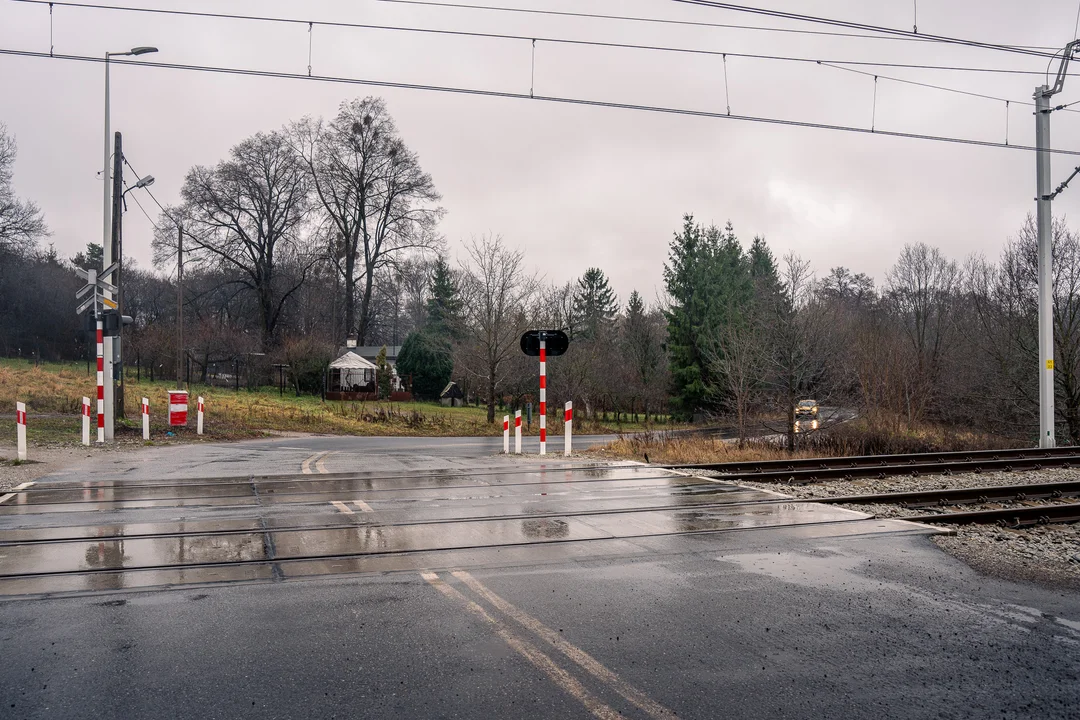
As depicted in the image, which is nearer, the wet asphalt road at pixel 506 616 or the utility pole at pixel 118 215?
the wet asphalt road at pixel 506 616

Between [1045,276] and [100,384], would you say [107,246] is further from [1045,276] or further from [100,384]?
[1045,276]

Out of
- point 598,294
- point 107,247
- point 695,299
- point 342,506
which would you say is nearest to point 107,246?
point 107,247

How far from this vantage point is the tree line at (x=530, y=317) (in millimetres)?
26922

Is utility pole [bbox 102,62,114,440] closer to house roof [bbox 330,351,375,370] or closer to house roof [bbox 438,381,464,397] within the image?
house roof [bbox 330,351,375,370]

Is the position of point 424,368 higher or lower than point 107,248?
lower

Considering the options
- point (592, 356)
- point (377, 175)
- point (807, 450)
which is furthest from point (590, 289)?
point (807, 450)

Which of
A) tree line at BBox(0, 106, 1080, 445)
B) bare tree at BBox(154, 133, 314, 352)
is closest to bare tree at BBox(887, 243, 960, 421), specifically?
tree line at BBox(0, 106, 1080, 445)

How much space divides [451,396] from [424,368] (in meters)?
2.63

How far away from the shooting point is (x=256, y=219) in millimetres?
53344

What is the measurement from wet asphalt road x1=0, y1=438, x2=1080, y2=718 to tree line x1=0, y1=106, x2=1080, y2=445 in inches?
617

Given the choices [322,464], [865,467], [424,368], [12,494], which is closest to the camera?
[12,494]

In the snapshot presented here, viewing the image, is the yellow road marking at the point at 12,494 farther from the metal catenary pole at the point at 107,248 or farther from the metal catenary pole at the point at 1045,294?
the metal catenary pole at the point at 1045,294

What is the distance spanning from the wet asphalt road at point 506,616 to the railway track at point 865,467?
A: 11.9ft

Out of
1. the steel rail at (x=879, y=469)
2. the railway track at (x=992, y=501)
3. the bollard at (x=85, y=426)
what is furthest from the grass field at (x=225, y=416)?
the railway track at (x=992, y=501)
